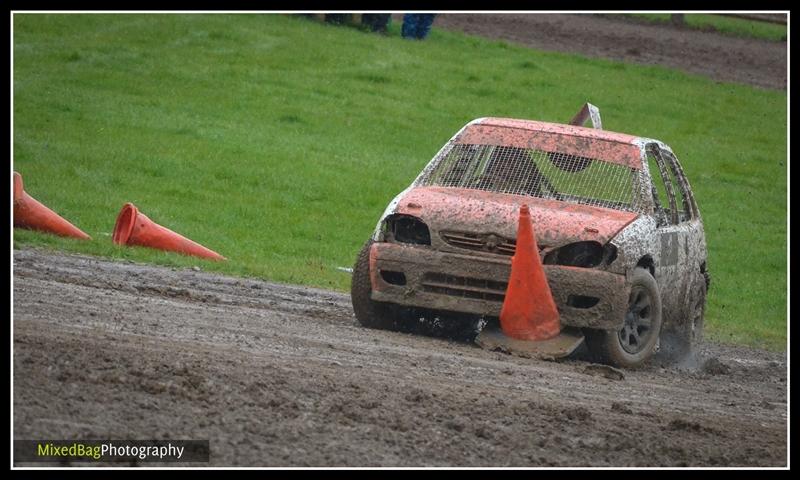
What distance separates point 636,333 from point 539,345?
33.1 inches

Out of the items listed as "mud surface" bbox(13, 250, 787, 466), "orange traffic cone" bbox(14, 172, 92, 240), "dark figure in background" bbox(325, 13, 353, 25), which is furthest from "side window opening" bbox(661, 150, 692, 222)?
"dark figure in background" bbox(325, 13, 353, 25)

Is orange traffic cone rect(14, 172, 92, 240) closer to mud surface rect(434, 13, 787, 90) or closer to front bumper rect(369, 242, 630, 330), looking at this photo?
front bumper rect(369, 242, 630, 330)

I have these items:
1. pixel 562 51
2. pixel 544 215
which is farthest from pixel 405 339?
pixel 562 51

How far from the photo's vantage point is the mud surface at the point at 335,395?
6.95 metres

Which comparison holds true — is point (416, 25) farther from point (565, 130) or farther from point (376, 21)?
point (565, 130)

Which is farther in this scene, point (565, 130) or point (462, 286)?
point (565, 130)

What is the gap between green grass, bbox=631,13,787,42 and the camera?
36.5 m

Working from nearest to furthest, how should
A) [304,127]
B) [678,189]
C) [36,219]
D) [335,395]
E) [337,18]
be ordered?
[335,395] < [678,189] < [36,219] < [304,127] < [337,18]

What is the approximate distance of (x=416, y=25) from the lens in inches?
1261

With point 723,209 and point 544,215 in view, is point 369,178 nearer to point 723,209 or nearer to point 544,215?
point 723,209

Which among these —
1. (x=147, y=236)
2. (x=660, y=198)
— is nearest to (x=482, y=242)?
(x=660, y=198)

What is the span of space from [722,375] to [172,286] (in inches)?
174

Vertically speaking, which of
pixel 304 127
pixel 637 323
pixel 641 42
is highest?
pixel 641 42

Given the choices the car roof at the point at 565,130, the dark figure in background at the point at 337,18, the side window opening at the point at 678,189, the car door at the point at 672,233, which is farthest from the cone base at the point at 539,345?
the dark figure in background at the point at 337,18
